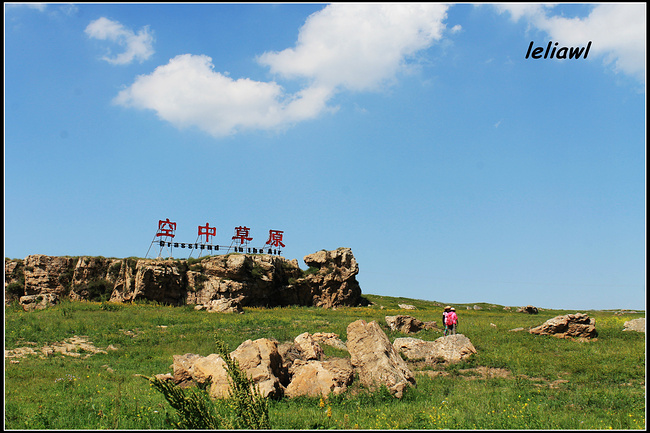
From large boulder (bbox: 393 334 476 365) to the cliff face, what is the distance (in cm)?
3058

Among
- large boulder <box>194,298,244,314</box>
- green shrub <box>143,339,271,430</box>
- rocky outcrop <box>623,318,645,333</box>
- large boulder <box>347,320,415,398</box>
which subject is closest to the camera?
green shrub <box>143,339,271,430</box>

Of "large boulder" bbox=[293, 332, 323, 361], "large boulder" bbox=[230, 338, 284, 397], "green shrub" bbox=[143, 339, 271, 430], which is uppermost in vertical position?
"green shrub" bbox=[143, 339, 271, 430]

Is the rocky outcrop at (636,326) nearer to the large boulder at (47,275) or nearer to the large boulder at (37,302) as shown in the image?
the large boulder at (37,302)

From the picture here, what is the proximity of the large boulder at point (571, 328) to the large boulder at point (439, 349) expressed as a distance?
29.2 ft

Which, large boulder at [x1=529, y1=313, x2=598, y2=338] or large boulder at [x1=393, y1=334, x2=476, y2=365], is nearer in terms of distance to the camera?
large boulder at [x1=393, y1=334, x2=476, y2=365]

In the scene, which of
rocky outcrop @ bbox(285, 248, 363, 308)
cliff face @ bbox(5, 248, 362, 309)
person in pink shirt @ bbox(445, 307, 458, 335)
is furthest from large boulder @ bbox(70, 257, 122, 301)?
person in pink shirt @ bbox(445, 307, 458, 335)

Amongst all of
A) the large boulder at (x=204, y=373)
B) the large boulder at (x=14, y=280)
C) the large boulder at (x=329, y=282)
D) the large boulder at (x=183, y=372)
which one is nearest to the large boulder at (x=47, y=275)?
the large boulder at (x=14, y=280)

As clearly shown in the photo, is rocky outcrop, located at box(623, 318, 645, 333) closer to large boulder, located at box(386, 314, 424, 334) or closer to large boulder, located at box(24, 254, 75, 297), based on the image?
large boulder, located at box(386, 314, 424, 334)

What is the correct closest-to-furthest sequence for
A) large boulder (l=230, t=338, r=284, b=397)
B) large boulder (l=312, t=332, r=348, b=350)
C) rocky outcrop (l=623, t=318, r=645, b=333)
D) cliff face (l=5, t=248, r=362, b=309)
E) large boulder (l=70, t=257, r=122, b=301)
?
large boulder (l=230, t=338, r=284, b=397)
large boulder (l=312, t=332, r=348, b=350)
rocky outcrop (l=623, t=318, r=645, b=333)
cliff face (l=5, t=248, r=362, b=309)
large boulder (l=70, t=257, r=122, b=301)

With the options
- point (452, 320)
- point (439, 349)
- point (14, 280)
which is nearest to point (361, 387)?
point (439, 349)

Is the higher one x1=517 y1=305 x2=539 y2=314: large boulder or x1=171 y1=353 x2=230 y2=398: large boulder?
x1=171 y1=353 x2=230 y2=398: large boulder

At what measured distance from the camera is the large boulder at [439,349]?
22734 millimetres

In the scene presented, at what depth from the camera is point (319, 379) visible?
52.8 feet

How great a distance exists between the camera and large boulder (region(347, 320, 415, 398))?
16.2 metres
